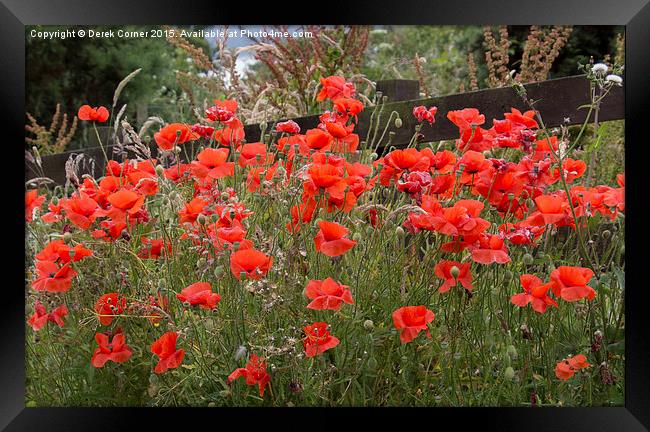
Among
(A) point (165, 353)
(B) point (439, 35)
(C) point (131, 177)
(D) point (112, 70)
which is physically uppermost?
(B) point (439, 35)

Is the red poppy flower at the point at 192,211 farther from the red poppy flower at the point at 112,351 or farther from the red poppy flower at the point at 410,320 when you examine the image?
the red poppy flower at the point at 410,320

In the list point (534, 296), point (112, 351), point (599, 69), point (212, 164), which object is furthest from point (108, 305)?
point (599, 69)

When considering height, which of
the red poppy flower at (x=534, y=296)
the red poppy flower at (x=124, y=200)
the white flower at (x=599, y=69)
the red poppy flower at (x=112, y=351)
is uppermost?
the white flower at (x=599, y=69)

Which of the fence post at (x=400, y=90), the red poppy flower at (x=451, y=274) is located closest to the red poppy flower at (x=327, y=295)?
the red poppy flower at (x=451, y=274)

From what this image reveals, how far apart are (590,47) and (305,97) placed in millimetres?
2467

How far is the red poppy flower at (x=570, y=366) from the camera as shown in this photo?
150 cm

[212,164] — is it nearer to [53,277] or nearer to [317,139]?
[317,139]

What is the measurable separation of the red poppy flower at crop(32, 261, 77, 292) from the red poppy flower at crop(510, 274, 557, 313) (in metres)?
0.93

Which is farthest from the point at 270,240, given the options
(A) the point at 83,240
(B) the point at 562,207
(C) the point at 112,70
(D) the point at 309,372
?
(C) the point at 112,70

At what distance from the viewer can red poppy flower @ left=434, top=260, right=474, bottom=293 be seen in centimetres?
153

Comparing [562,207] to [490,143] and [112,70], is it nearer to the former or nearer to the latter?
[490,143]
